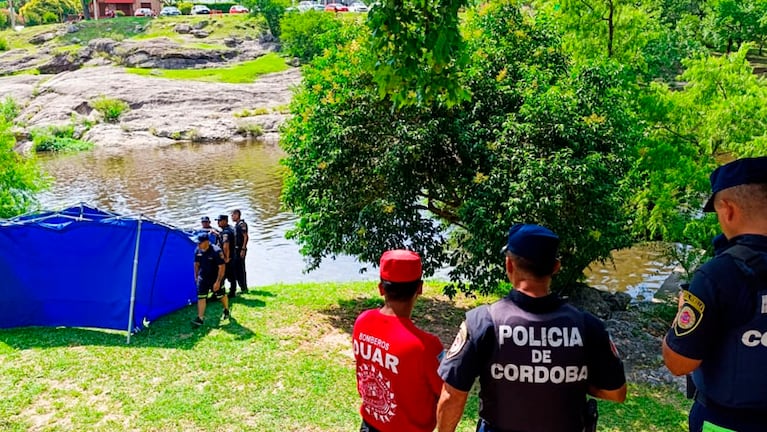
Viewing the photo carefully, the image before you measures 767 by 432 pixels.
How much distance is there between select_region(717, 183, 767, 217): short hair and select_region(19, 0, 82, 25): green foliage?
326ft

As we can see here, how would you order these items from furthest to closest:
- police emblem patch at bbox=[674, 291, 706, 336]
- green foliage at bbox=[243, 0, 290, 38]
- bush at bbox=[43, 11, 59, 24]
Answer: bush at bbox=[43, 11, 59, 24] < green foliage at bbox=[243, 0, 290, 38] < police emblem patch at bbox=[674, 291, 706, 336]

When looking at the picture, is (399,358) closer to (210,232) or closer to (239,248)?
(210,232)

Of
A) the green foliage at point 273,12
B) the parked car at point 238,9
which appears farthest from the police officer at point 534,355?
the parked car at point 238,9

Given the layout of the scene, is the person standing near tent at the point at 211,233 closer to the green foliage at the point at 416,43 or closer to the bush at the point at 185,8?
the green foliage at the point at 416,43

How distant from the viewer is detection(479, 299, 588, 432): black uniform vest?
10.7 ft

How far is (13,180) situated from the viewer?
1628cm

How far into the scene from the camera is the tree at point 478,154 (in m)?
10.6

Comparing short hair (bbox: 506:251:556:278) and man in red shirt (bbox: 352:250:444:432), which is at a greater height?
short hair (bbox: 506:251:556:278)

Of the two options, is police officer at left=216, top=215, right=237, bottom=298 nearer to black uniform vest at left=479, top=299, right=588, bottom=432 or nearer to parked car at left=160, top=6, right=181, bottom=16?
black uniform vest at left=479, top=299, right=588, bottom=432

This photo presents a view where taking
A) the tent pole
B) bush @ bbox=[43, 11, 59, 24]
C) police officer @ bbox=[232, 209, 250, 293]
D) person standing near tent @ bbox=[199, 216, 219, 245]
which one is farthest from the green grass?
the tent pole

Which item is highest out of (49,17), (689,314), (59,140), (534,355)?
(49,17)

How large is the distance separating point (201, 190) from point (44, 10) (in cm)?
7156

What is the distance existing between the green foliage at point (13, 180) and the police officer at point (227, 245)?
22.2ft

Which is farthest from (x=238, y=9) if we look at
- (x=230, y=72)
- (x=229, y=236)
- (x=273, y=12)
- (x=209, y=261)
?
(x=209, y=261)
